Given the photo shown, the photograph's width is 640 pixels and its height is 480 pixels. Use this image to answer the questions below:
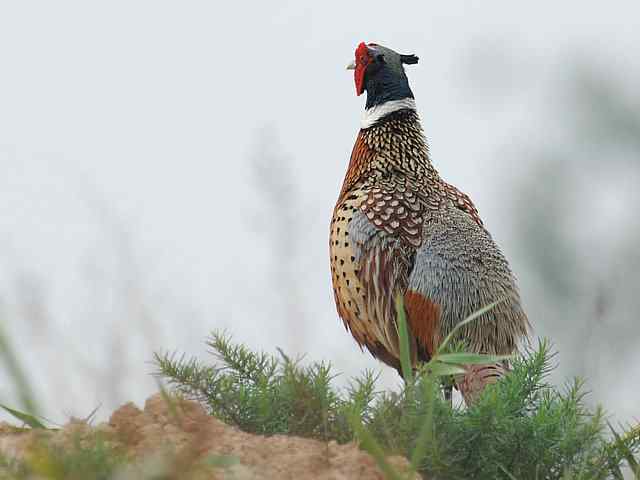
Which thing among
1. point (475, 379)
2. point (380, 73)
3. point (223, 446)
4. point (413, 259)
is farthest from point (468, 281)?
point (223, 446)

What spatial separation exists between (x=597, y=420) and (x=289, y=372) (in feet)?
2.50

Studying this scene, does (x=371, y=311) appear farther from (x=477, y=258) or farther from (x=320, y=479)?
(x=320, y=479)

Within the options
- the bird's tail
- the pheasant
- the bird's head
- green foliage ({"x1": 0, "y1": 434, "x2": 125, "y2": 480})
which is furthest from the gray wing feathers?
green foliage ({"x1": 0, "y1": 434, "x2": 125, "y2": 480})

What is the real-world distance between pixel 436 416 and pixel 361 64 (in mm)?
3288

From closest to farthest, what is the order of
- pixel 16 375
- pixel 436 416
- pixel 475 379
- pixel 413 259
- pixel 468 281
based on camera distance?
1. pixel 16 375
2. pixel 436 416
3. pixel 475 379
4. pixel 468 281
5. pixel 413 259

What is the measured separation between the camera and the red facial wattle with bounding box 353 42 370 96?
17.4 ft

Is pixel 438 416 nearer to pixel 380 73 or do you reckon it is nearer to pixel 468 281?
pixel 468 281

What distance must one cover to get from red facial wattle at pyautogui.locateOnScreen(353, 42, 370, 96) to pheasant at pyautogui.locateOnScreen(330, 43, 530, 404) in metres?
0.38

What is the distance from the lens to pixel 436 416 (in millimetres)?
2352

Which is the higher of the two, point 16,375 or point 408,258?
point 408,258

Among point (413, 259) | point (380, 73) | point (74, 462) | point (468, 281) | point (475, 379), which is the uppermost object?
point (380, 73)

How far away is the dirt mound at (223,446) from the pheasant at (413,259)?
2.18 metres

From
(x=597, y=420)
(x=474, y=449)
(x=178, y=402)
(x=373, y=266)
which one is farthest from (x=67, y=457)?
(x=373, y=266)

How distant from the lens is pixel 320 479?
6.25ft
